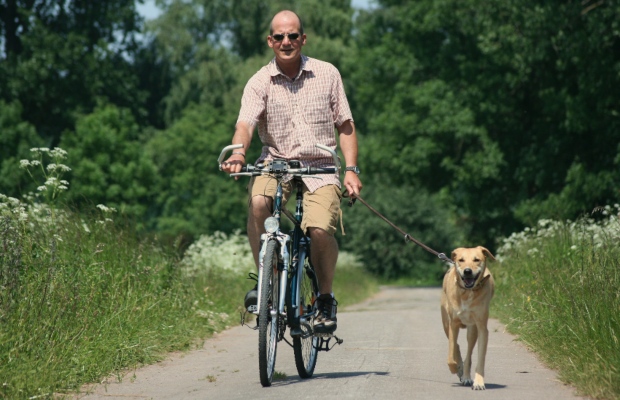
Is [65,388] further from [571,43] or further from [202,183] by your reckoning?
[202,183]

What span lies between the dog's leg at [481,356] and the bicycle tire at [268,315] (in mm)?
1282

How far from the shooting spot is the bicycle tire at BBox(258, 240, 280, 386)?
20.5 feet

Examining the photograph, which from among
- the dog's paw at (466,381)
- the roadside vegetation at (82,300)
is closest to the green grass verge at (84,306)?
the roadside vegetation at (82,300)

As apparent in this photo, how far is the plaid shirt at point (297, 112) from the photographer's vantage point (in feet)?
22.8

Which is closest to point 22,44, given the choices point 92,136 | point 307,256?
point 92,136

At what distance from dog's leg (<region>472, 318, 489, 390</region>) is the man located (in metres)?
1.09

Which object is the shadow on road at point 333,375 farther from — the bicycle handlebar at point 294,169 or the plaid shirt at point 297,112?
the bicycle handlebar at point 294,169

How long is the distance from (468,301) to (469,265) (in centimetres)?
24

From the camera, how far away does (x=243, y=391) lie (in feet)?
20.9

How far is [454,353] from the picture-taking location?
21.7 ft

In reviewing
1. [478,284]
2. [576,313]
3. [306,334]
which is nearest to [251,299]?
[306,334]

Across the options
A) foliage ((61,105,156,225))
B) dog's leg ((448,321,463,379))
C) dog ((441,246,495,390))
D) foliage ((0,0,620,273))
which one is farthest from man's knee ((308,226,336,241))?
foliage ((61,105,156,225))

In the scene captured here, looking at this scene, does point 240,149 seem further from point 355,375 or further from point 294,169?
point 355,375

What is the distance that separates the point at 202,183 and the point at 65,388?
179 ft
